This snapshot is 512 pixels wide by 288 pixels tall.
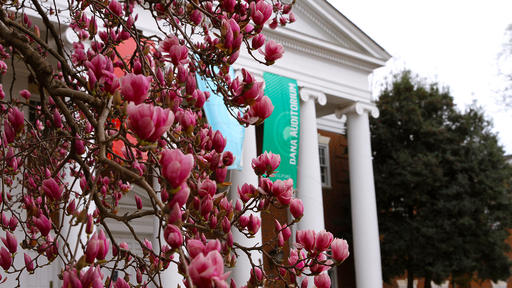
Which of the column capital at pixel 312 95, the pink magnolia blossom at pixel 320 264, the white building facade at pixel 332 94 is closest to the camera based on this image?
the pink magnolia blossom at pixel 320 264

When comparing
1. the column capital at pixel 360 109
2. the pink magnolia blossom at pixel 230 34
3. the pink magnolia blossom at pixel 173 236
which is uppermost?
the column capital at pixel 360 109

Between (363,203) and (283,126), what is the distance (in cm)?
446

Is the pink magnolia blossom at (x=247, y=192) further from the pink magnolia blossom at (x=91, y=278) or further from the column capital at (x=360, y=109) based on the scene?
the column capital at (x=360, y=109)

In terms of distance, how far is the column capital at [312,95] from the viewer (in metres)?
15.9

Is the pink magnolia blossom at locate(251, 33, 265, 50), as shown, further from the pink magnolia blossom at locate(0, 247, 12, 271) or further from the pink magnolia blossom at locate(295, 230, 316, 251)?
the pink magnolia blossom at locate(0, 247, 12, 271)

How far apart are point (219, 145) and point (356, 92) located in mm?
15368

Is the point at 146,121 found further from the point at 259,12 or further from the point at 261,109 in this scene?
the point at 259,12

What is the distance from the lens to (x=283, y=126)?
1378 centimetres

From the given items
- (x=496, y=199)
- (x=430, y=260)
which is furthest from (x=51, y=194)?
(x=496, y=199)

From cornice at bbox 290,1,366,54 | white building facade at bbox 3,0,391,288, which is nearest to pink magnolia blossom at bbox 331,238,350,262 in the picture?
white building facade at bbox 3,0,391,288

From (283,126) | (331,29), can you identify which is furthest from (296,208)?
(331,29)

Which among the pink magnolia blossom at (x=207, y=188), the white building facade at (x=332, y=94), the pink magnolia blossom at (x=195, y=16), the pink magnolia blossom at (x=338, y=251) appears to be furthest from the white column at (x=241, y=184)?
the pink magnolia blossom at (x=207, y=188)

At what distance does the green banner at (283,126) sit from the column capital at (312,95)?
1443 millimetres

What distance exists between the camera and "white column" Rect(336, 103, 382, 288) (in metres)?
16.0
